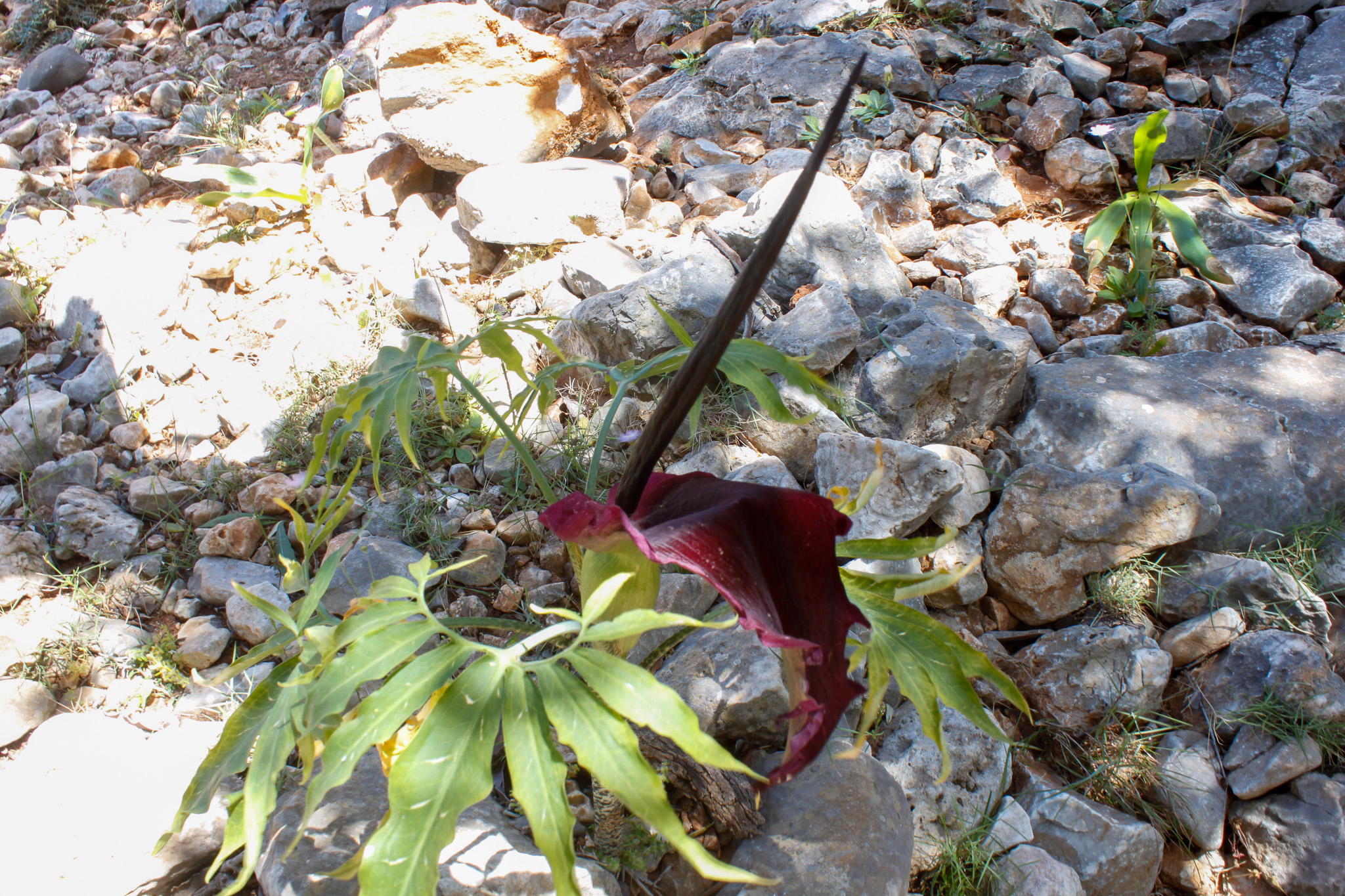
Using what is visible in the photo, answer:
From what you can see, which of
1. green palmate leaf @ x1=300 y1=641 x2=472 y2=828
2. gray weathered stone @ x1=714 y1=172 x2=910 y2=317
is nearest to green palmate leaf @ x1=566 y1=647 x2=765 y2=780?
green palmate leaf @ x1=300 y1=641 x2=472 y2=828

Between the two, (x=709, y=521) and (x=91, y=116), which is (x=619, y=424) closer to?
(x=709, y=521)

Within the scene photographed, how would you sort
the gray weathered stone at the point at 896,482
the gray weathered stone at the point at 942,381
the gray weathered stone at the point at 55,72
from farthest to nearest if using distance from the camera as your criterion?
the gray weathered stone at the point at 55,72, the gray weathered stone at the point at 942,381, the gray weathered stone at the point at 896,482

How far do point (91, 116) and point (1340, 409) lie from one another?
4636 mm

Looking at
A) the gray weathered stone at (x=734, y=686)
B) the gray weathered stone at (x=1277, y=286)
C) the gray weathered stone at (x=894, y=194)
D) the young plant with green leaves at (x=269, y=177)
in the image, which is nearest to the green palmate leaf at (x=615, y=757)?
the gray weathered stone at (x=734, y=686)

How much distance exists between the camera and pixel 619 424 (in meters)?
1.84

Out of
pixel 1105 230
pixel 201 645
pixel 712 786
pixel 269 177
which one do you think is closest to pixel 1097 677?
pixel 712 786

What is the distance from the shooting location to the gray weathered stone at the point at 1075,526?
1.50m

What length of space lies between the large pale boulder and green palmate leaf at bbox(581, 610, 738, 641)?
91.9 inches

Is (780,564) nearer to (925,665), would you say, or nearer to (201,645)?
(925,665)

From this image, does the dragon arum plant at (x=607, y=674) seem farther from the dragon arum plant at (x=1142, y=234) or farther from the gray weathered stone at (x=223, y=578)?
the dragon arum plant at (x=1142, y=234)

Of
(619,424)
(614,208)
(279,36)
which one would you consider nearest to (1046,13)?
(614,208)

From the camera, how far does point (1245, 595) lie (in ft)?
4.95

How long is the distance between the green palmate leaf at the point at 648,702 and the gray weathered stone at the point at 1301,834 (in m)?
1.19

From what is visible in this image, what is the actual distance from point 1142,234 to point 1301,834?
158 cm
